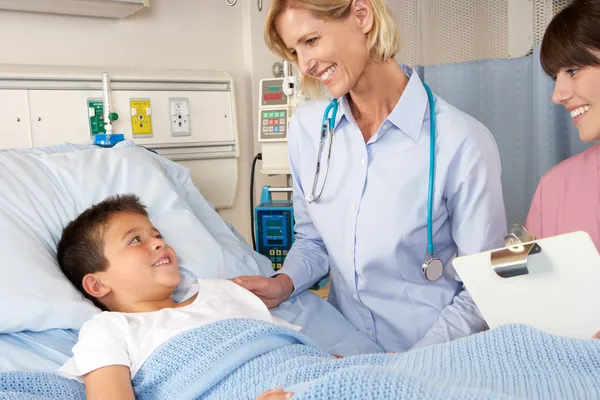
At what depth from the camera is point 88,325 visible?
4.05ft

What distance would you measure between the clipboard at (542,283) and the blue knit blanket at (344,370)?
0.31 feet

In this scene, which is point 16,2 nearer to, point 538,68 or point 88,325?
point 88,325

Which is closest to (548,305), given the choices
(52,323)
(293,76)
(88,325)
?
(88,325)

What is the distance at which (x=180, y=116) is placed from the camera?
257cm

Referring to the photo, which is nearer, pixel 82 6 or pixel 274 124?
pixel 82 6

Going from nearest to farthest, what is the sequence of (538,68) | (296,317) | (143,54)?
(296,317)
(538,68)
(143,54)

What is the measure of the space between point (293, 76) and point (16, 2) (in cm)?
115

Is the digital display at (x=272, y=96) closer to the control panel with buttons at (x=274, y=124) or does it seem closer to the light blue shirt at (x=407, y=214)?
the control panel with buttons at (x=274, y=124)

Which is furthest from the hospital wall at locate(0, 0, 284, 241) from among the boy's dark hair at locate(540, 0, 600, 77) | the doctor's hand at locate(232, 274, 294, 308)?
the boy's dark hair at locate(540, 0, 600, 77)

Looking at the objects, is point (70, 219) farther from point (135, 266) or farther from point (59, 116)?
point (59, 116)

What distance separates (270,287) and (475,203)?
56 centimetres

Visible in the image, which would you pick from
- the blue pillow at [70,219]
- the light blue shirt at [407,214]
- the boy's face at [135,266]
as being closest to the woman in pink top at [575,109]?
the light blue shirt at [407,214]

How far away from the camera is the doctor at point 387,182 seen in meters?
1.36

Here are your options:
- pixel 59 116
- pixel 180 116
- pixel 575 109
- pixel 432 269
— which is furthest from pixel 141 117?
pixel 575 109
